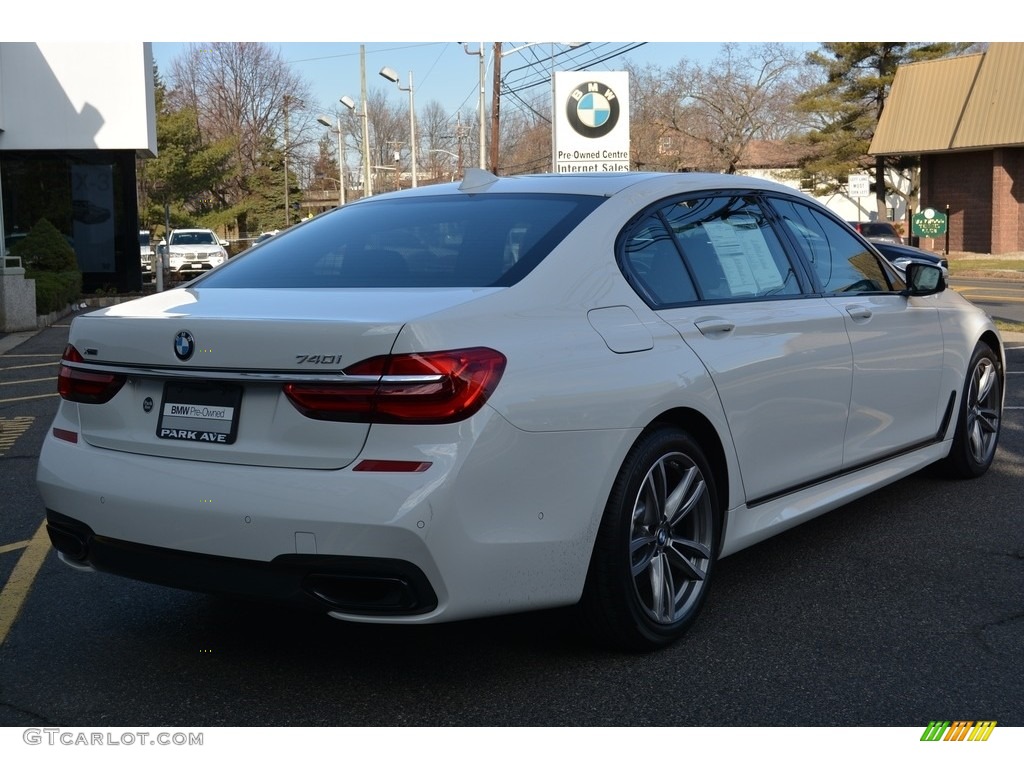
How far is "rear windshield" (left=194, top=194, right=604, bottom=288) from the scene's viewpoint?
3.99m

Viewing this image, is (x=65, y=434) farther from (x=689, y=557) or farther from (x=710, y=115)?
(x=710, y=115)

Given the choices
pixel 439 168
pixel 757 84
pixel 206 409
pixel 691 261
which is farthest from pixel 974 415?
pixel 439 168

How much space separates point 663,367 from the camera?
402 cm

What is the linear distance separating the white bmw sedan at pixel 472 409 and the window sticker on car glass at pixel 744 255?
0.01 m

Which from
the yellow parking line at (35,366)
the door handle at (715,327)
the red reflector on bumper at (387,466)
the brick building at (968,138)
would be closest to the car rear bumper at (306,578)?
the red reflector on bumper at (387,466)

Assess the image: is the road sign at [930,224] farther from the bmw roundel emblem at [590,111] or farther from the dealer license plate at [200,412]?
the dealer license plate at [200,412]

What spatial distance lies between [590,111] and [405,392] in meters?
18.0

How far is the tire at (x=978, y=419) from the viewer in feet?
21.1

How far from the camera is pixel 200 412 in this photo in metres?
3.60

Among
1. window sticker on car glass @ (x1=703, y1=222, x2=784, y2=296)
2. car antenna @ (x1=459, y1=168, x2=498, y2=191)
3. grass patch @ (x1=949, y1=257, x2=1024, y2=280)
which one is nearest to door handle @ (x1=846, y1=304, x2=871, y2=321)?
window sticker on car glass @ (x1=703, y1=222, x2=784, y2=296)

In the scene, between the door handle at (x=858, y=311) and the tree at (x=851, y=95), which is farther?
the tree at (x=851, y=95)

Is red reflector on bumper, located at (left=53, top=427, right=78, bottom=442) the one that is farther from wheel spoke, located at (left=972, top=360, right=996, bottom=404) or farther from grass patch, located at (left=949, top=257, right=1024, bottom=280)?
grass patch, located at (left=949, top=257, right=1024, bottom=280)

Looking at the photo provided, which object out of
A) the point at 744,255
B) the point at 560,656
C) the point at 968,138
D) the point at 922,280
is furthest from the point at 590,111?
the point at 968,138
